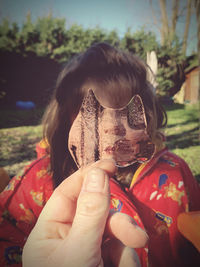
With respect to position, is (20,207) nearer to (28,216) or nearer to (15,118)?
(28,216)

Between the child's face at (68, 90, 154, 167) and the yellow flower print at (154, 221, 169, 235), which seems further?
the yellow flower print at (154, 221, 169, 235)

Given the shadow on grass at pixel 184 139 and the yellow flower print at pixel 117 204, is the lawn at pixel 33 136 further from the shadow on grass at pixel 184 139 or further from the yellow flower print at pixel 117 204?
the yellow flower print at pixel 117 204

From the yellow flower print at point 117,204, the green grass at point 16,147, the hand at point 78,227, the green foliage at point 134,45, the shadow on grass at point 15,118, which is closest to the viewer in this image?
the hand at point 78,227

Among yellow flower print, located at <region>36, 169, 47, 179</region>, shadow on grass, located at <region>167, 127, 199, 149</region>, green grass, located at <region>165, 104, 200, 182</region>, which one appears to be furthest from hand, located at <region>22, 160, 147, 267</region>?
shadow on grass, located at <region>167, 127, 199, 149</region>

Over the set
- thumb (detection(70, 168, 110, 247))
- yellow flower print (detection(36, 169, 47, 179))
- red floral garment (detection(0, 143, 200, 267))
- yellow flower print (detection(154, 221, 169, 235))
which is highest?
thumb (detection(70, 168, 110, 247))

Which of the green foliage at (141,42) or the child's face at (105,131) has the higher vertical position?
the green foliage at (141,42)

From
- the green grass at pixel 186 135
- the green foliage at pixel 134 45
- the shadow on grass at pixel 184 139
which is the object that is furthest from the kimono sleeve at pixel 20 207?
the shadow on grass at pixel 184 139

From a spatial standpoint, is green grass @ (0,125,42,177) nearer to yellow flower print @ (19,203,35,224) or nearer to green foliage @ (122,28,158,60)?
yellow flower print @ (19,203,35,224)

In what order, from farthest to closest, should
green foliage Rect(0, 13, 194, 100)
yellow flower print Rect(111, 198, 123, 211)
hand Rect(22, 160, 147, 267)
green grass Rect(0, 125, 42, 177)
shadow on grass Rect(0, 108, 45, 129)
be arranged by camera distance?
green grass Rect(0, 125, 42, 177) < shadow on grass Rect(0, 108, 45, 129) < green foliage Rect(0, 13, 194, 100) < yellow flower print Rect(111, 198, 123, 211) < hand Rect(22, 160, 147, 267)

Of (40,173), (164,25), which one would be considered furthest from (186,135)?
(40,173)
